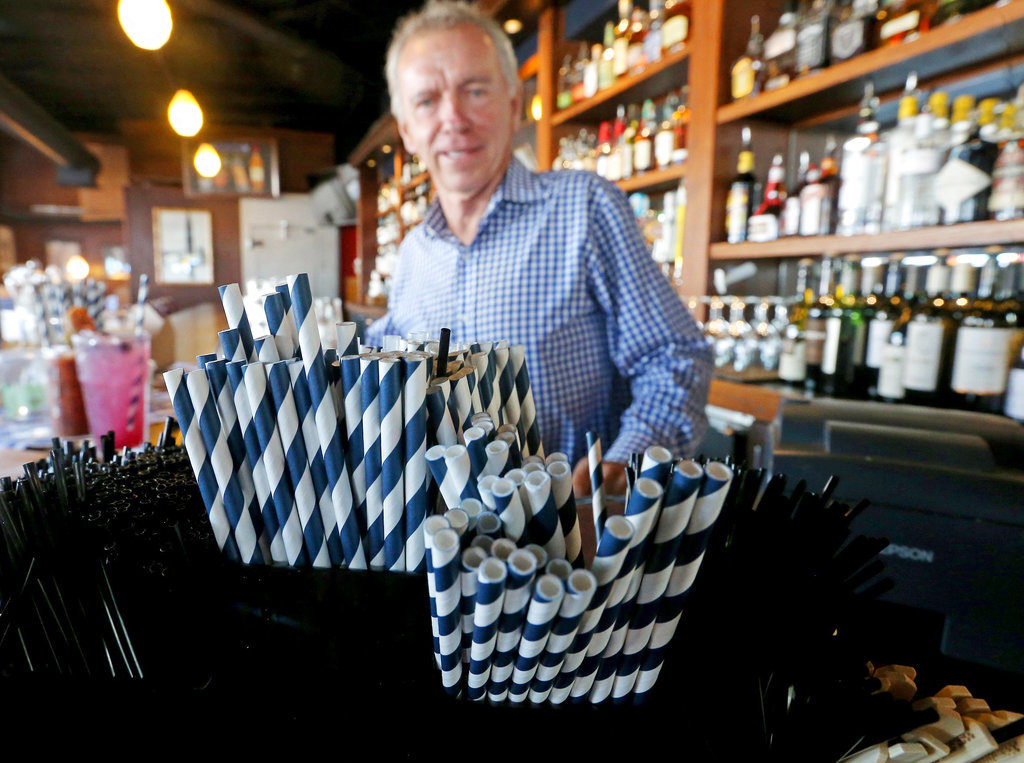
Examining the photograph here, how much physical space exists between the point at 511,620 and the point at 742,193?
179 cm

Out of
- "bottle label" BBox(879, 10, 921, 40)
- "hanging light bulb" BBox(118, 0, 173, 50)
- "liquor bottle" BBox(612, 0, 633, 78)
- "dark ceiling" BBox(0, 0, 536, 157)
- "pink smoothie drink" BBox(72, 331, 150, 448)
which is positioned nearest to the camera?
"pink smoothie drink" BBox(72, 331, 150, 448)

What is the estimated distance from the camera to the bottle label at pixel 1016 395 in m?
1.23

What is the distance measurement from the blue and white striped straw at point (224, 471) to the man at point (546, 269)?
0.84 meters

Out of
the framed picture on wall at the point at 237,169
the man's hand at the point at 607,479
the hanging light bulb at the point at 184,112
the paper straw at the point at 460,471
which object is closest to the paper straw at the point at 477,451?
the paper straw at the point at 460,471

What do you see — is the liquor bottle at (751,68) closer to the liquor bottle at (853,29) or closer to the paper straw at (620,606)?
the liquor bottle at (853,29)

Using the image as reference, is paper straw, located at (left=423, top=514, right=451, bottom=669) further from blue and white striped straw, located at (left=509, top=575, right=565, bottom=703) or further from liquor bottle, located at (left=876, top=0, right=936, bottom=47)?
liquor bottle, located at (left=876, top=0, right=936, bottom=47)

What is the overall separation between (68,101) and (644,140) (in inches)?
308

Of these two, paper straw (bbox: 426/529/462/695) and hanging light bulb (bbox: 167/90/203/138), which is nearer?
paper straw (bbox: 426/529/462/695)

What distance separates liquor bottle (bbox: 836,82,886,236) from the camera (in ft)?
4.97

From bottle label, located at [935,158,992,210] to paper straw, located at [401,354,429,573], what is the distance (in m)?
1.45

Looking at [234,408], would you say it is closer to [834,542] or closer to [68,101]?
[834,542]

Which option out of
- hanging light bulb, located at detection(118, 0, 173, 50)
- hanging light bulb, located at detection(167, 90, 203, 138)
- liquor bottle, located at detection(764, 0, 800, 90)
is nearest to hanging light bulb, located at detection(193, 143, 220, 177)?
hanging light bulb, located at detection(167, 90, 203, 138)

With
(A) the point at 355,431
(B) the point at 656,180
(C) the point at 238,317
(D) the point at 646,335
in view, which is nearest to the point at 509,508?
(A) the point at 355,431

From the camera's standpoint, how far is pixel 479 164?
1.41m
